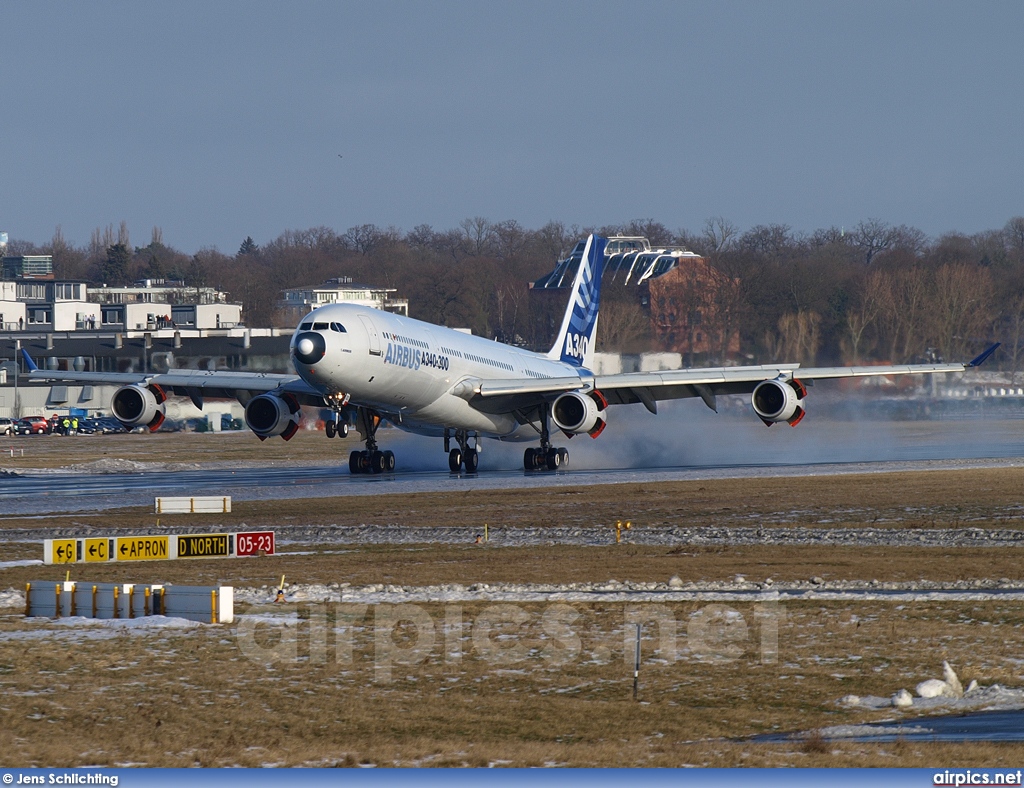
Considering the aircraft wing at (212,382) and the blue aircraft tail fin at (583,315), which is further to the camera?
the blue aircraft tail fin at (583,315)

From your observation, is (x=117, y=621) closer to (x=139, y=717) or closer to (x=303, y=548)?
(x=139, y=717)

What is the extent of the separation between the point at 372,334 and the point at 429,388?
411 cm

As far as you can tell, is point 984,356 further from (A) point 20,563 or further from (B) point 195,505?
(A) point 20,563

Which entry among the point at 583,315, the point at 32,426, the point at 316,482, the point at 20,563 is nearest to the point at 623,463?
the point at 583,315

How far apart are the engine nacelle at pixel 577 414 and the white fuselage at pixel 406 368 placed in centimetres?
332

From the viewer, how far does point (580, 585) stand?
71.2 feet

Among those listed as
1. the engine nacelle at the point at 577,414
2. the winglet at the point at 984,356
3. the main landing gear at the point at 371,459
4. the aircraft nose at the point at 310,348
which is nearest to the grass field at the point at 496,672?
the aircraft nose at the point at 310,348

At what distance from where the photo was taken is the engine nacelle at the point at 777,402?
161ft

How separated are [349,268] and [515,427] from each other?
129 meters

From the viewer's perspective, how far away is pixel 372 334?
143 ft

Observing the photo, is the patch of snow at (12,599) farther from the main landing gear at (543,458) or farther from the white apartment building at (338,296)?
the white apartment building at (338,296)

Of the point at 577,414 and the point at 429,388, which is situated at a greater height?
the point at 429,388

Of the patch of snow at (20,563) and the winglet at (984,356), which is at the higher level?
the winglet at (984,356)
